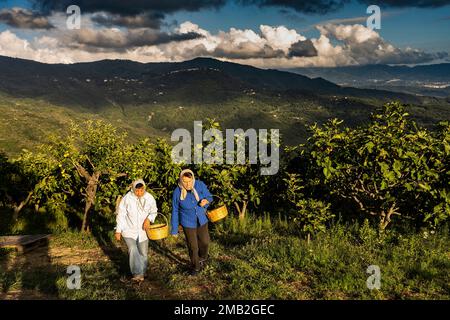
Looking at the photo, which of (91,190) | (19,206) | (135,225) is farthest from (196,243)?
(19,206)

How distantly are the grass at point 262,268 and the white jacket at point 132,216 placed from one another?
1.15m

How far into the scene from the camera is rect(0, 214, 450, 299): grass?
26.2 feet

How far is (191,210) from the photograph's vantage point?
9586 millimetres

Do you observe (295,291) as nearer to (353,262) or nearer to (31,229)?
(353,262)

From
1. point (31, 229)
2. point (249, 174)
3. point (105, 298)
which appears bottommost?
point (31, 229)

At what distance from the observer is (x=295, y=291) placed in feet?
26.1

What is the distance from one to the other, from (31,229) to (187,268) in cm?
1031

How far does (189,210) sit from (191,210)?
0.17 feet

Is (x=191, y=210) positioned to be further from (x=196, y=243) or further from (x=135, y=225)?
(x=135, y=225)

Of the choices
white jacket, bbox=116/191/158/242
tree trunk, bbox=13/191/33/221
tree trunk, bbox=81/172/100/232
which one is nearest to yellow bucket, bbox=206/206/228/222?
white jacket, bbox=116/191/158/242

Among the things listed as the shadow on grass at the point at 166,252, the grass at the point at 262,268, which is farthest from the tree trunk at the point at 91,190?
the shadow on grass at the point at 166,252
